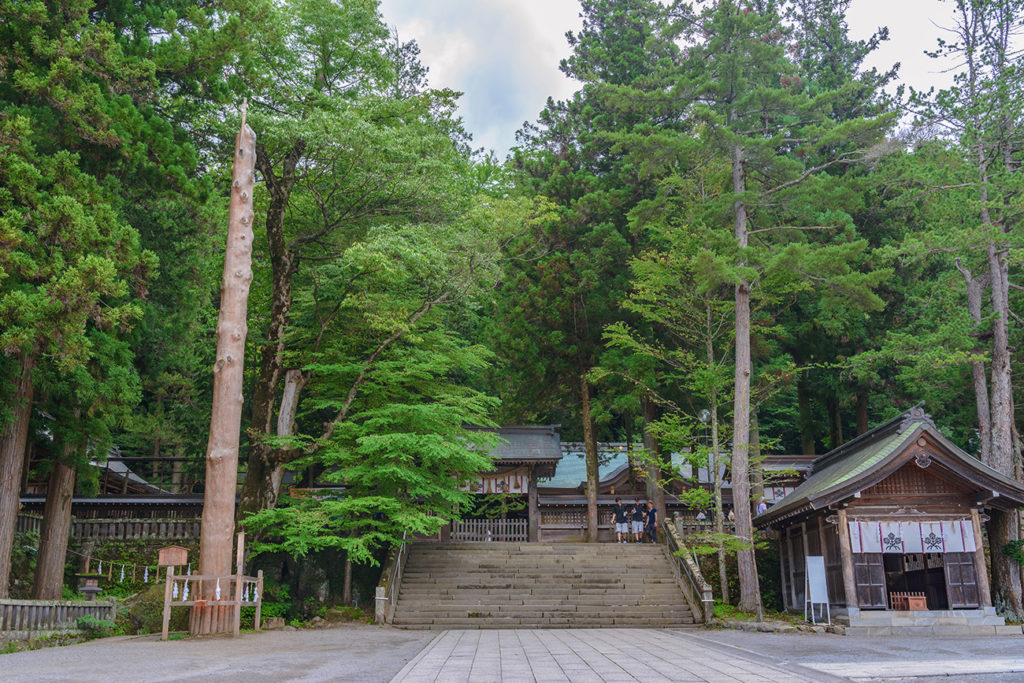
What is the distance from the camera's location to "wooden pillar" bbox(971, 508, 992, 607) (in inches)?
570

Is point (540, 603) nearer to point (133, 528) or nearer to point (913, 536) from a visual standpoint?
point (913, 536)

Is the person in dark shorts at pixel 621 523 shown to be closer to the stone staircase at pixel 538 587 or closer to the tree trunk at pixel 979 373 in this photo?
the stone staircase at pixel 538 587

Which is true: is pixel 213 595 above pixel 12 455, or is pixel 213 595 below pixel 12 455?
below

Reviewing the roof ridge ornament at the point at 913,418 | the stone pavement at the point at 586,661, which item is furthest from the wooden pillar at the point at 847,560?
the stone pavement at the point at 586,661

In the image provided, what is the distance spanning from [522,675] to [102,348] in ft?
30.5

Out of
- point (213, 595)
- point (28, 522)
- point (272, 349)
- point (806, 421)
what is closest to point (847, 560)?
point (213, 595)

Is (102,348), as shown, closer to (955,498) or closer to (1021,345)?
(955,498)

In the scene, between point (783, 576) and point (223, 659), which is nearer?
point (223, 659)

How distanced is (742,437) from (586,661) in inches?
381

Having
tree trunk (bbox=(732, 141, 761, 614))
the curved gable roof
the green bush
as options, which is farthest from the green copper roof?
the green bush

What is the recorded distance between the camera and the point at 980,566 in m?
14.7

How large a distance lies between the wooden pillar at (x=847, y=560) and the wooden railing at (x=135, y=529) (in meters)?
15.0

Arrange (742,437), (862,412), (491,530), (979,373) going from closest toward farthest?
(742,437)
(979,373)
(491,530)
(862,412)

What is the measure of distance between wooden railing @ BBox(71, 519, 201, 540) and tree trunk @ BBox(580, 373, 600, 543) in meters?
11.3
